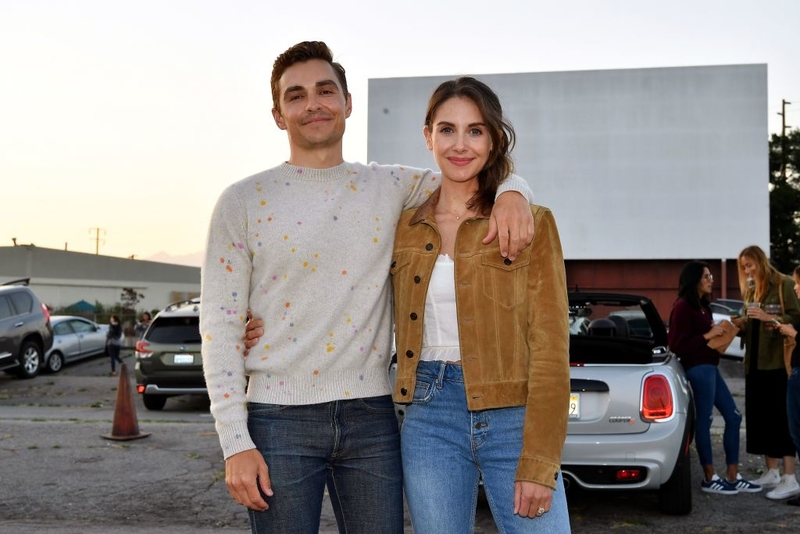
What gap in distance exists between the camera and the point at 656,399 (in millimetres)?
5980

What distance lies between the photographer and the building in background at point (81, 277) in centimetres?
4903

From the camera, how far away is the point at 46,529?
5.80 metres

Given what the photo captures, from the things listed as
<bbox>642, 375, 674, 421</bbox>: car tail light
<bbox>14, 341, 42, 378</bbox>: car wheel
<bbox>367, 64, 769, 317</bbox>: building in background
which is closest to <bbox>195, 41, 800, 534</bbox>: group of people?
<bbox>642, 375, 674, 421</bbox>: car tail light

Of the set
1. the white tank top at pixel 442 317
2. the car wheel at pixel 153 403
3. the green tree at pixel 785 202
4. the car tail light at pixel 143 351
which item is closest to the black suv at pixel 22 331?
the car wheel at pixel 153 403

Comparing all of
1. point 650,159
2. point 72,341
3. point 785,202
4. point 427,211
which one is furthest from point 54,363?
point 785,202

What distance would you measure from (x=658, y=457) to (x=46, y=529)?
4245mm

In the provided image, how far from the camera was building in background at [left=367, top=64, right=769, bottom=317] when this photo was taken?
31359 mm

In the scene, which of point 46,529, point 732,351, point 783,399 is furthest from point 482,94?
point 732,351

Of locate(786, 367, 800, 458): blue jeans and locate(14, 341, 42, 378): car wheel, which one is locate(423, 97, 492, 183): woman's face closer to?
locate(786, 367, 800, 458): blue jeans

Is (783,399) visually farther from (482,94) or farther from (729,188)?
(729,188)

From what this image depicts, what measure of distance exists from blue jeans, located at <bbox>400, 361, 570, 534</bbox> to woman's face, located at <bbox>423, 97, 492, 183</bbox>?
651mm

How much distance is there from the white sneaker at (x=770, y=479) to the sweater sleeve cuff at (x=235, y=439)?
19.8 ft

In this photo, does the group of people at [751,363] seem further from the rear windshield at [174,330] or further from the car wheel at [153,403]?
the car wheel at [153,403]

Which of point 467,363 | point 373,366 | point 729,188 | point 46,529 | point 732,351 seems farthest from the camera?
point 729,188
